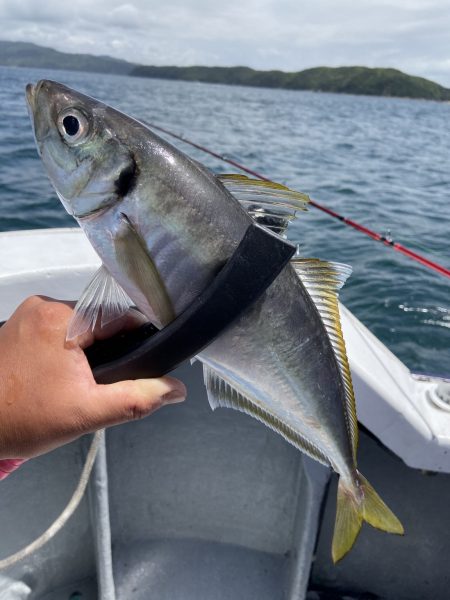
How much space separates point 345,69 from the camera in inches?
6265

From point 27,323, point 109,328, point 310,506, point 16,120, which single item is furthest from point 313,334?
point 16,120

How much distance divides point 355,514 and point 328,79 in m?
159

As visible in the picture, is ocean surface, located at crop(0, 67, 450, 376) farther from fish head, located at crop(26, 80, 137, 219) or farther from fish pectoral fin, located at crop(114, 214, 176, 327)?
fish head, located at crop(26, 80, 137, 219)

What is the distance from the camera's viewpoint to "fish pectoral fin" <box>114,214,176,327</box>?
134cm

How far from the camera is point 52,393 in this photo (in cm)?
135

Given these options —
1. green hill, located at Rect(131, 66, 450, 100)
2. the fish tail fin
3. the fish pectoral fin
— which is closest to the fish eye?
the fish pectoral fin

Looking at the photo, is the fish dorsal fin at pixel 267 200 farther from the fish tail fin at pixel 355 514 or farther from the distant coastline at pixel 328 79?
the distant coastline at pixel 328 79

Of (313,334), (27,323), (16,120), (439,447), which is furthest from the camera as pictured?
(16,120)

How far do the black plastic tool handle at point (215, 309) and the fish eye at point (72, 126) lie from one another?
0.51m

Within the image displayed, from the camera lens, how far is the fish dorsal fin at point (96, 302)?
139cm

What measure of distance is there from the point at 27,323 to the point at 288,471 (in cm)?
236

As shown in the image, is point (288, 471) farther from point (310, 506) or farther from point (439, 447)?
point (439, 447)

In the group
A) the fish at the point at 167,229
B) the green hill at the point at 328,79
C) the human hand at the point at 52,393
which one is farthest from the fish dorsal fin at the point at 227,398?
the green hill at the point at 328,79

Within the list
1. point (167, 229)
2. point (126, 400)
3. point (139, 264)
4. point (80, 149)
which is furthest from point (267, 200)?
point (126, 400)
